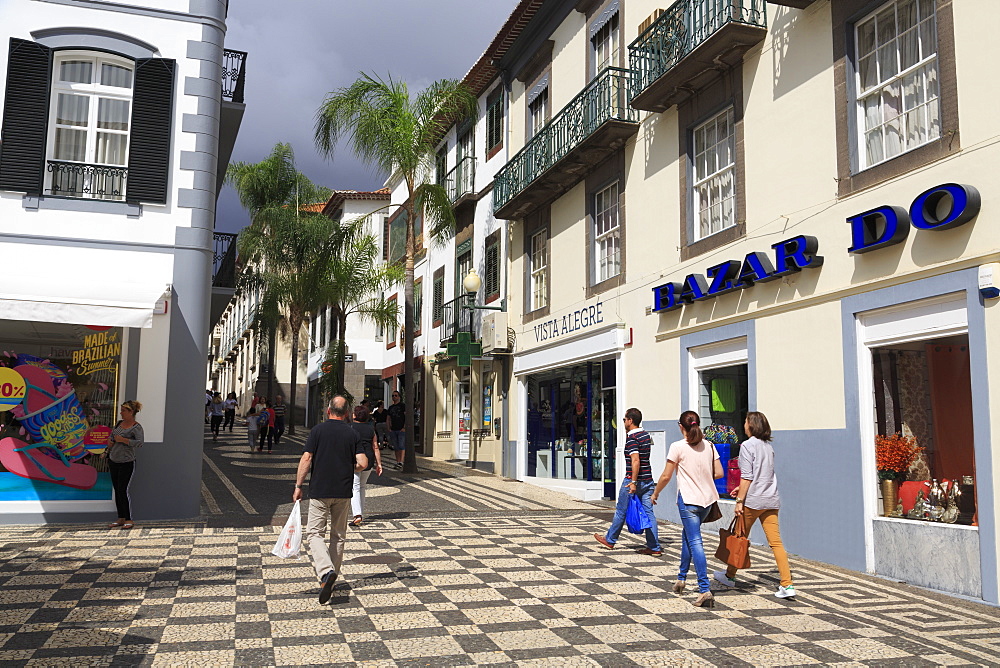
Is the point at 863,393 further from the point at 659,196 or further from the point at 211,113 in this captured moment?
the point at 211,113

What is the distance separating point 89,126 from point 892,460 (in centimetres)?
1164

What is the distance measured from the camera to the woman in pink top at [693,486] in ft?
26.1

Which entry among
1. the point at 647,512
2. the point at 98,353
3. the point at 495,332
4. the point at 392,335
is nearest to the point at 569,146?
the point at 495,332

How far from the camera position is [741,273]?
1169cm

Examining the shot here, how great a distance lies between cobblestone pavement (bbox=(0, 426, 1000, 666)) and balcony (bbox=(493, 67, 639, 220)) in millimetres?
7352

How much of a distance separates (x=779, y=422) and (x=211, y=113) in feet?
30.4

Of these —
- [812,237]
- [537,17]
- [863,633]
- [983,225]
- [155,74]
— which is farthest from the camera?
[537,17]

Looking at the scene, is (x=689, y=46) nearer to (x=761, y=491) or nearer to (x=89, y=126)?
(x=761, y=491)

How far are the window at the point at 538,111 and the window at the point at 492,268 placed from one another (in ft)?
9.10

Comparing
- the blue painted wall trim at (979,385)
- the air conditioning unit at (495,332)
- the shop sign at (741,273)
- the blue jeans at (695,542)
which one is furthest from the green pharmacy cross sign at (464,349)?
the blue jeans at (695,542)

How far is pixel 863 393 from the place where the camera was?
9.79 meters

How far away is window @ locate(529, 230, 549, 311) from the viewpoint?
19.4m

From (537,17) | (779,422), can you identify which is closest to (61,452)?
(779,422)

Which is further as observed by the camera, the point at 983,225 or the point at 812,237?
the point at 812,237
